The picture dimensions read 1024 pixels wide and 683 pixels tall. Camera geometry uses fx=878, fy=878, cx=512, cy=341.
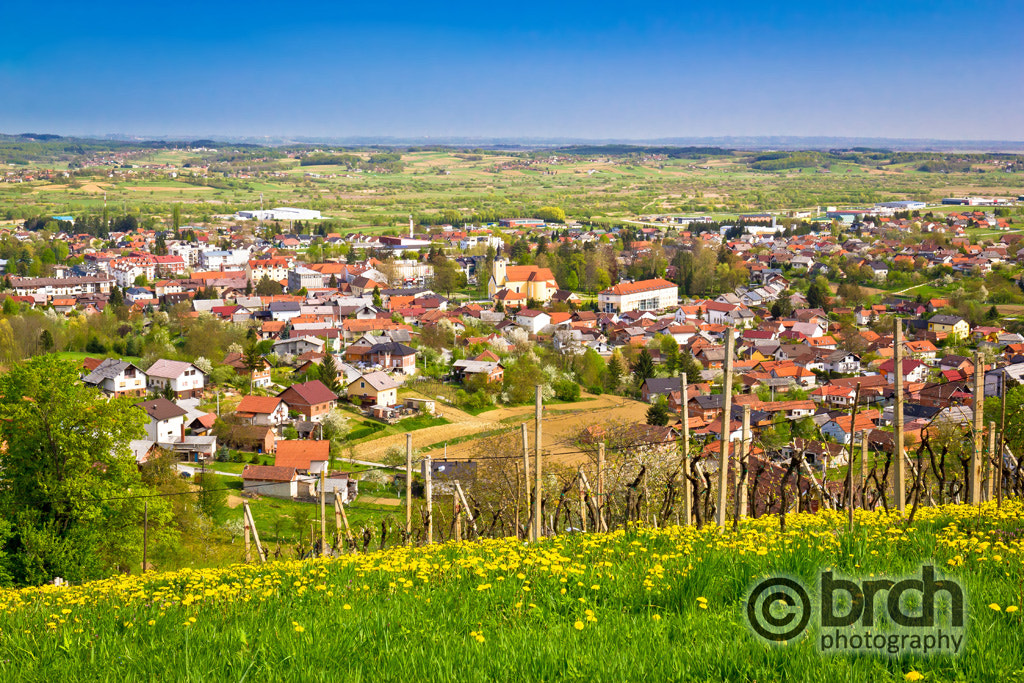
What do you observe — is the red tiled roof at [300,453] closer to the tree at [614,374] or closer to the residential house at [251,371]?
the residential house at [251,371]

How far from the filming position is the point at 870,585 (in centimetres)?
316

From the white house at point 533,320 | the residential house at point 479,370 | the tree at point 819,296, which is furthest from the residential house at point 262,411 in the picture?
the tree at point 819,296

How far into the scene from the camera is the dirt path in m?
21.3

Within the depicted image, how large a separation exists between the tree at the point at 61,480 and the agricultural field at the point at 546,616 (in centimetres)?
591

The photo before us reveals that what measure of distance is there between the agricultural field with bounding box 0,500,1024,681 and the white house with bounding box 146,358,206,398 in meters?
23.1

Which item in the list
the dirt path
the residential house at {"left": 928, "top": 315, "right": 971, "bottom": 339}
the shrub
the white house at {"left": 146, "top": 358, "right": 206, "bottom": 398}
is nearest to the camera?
the dirt path

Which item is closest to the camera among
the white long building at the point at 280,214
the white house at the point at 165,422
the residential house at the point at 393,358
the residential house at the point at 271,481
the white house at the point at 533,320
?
the residential house at the point at 271,481

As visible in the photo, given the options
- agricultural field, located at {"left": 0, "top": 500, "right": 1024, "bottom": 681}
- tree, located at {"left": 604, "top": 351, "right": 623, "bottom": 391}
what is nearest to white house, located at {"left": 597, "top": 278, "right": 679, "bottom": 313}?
tree, located at {"left": 604, "top": 351, "right": 623, "bottom": 391}

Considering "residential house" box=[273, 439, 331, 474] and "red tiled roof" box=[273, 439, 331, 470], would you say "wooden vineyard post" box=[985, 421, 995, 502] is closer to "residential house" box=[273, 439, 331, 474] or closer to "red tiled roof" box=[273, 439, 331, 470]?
"residential house" box=[273, 439, 331, 474]

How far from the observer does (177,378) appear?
87.2ft

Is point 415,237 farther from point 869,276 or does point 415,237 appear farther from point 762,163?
point 762,163

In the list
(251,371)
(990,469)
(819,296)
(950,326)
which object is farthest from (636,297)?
Answer: (990,469)

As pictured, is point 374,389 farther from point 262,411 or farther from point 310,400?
point 262,411

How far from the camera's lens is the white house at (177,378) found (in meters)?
26.6
